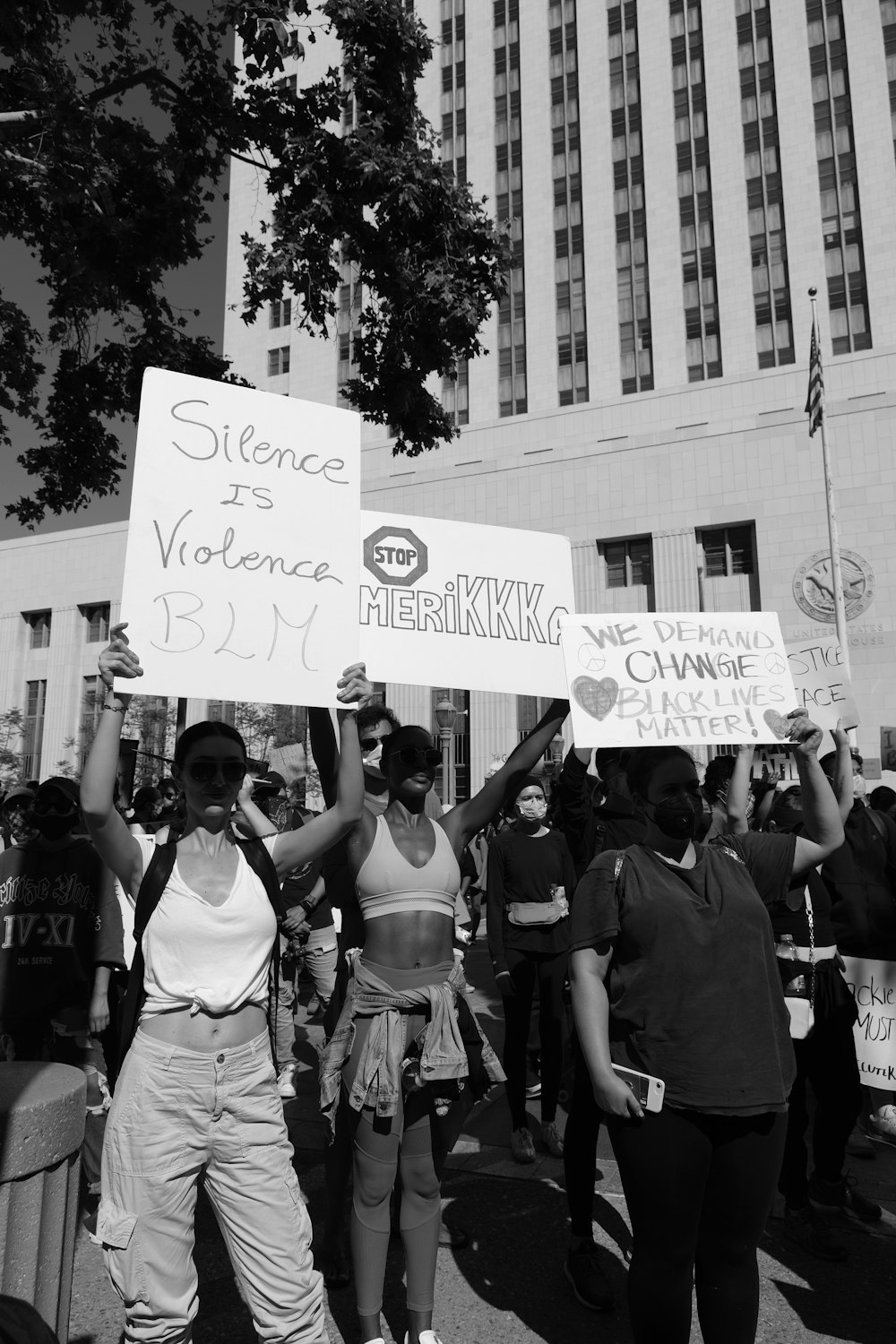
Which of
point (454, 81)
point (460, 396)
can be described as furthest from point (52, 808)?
point (454, 81)

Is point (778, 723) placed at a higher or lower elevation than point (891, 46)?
lower

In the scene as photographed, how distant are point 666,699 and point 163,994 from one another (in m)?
2.15

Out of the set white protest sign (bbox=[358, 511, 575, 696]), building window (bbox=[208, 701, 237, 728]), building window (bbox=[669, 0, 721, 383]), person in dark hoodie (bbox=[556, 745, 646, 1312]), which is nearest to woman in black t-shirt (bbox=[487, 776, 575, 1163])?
person in dark hoodie (bbox=[556, 745, 646, 1312])

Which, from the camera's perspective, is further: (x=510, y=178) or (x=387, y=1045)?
(x=510, y=178)

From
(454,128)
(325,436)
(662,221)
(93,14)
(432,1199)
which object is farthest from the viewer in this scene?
(454,128)

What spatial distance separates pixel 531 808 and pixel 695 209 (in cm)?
4450

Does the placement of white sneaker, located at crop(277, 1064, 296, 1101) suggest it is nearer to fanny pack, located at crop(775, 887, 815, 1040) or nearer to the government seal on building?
fanny pack, located at crop(775, 887, 815, 1040)

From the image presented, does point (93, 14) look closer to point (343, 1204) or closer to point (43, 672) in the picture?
point (343, 1204)

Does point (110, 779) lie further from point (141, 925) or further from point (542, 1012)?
point (542, 1012)

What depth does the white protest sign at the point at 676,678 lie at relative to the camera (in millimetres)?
3588

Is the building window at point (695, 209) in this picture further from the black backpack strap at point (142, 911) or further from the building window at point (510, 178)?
the black backpack strap at point (142, 911)

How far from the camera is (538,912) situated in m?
5.35

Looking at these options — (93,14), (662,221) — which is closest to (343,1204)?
(93,14)

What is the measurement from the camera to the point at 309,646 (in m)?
3.19
